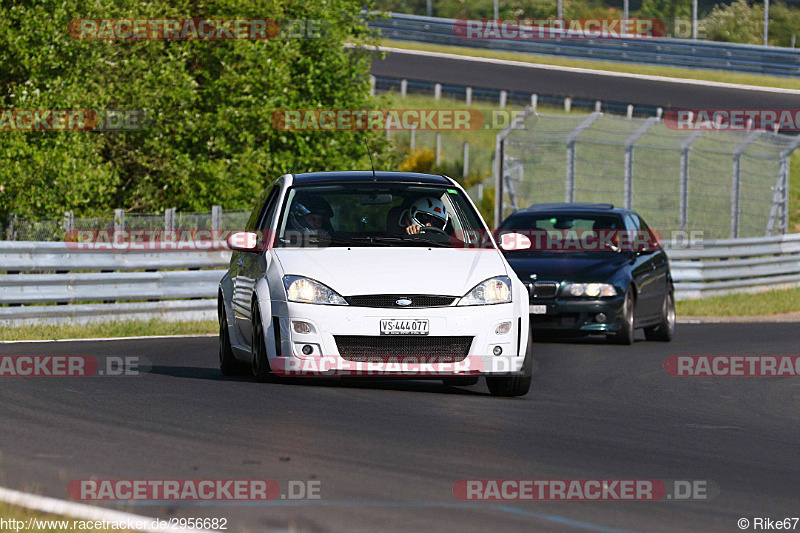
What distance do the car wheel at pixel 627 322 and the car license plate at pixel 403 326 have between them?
6910mm

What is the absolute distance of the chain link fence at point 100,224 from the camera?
1961 centimetres

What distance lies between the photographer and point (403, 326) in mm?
9898

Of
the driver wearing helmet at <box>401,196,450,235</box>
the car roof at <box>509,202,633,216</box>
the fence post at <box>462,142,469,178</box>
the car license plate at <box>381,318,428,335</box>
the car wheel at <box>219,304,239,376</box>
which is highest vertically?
the driver wearing helmet at <box>401,196,450,235</box>

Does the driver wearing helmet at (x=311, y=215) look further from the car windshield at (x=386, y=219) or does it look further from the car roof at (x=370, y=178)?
the car roof at (x=370, y=178)

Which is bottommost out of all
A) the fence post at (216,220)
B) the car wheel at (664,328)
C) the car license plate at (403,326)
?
the car wheel at (664,328)

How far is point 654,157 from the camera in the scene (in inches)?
1670

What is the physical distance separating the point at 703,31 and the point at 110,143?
53049 millimetres

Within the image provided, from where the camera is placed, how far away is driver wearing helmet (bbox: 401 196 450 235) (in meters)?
11.0
